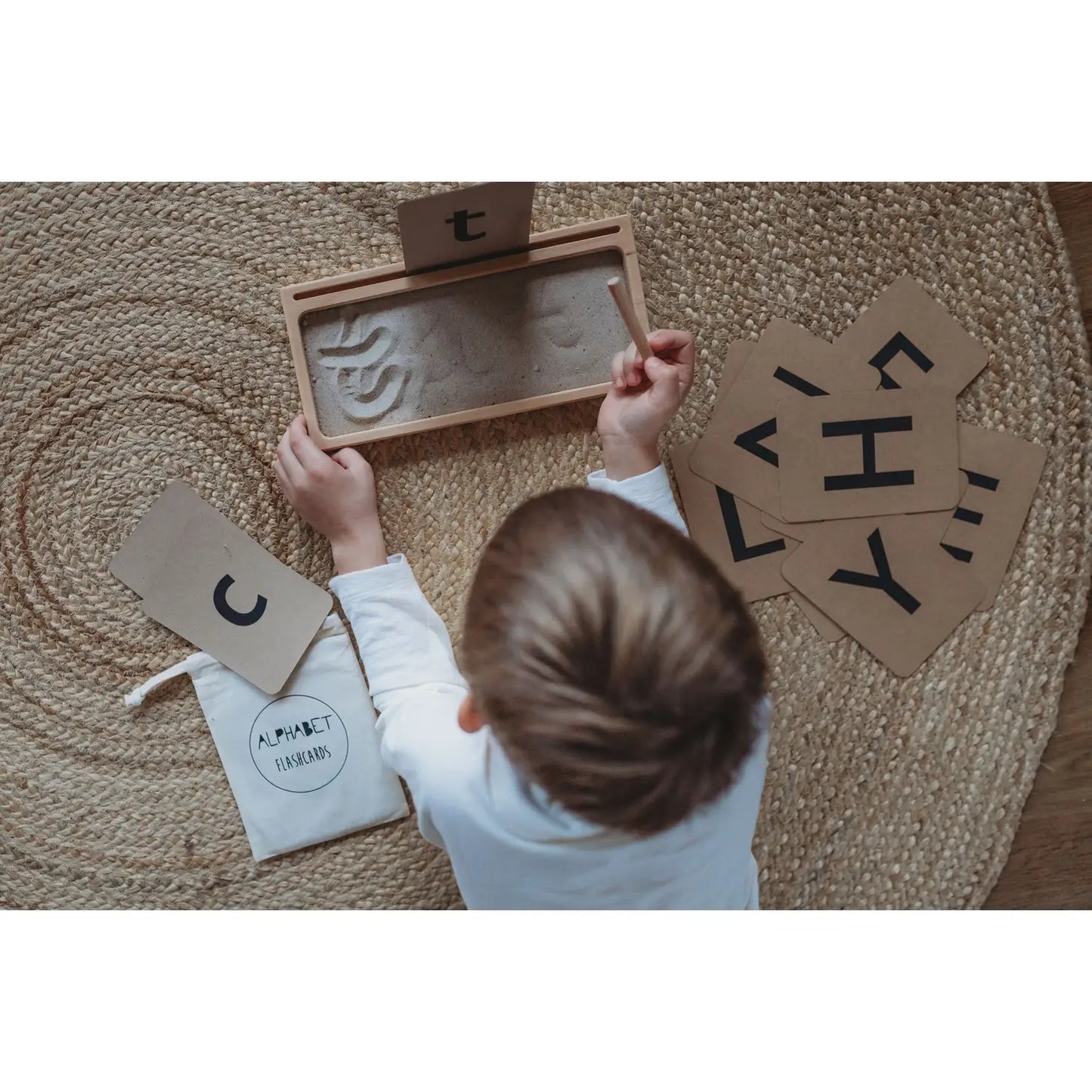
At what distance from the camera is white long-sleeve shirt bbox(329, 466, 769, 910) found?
1.89 ft

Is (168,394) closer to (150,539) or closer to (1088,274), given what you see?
(150,539)

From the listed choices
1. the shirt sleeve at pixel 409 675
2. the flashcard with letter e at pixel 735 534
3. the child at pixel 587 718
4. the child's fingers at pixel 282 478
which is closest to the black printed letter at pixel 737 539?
the flashcard with letter e at pixel 735 534

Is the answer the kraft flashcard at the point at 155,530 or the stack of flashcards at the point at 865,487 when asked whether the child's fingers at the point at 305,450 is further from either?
the stack of flashcards at the point at 865,487

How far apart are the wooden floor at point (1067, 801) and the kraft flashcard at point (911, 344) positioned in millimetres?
128

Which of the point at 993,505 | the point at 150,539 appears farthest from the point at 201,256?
the point at 993,505

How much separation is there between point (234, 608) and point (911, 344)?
27.1 inches

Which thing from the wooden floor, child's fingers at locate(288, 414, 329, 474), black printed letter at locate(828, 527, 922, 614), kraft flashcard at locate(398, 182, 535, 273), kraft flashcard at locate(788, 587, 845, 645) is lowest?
the wooden floor

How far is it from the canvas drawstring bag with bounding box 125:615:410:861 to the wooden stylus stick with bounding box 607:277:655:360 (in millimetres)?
372

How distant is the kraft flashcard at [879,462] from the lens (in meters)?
0.82

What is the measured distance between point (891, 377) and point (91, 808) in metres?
0.86

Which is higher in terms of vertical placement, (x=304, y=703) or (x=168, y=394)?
(x=168, y=394)

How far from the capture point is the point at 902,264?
838 mm

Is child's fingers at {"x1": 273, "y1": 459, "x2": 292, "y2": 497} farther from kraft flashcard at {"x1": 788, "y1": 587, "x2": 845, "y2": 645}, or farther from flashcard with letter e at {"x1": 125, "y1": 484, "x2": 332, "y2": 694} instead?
kraft flashcard at {"x1": 788, "y1": 587, "x2": 845, "y2": 645}

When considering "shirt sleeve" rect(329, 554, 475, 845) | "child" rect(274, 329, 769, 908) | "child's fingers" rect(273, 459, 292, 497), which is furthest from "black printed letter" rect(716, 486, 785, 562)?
"child's fingers" rect(273, 459, 292, 497)
